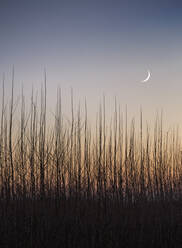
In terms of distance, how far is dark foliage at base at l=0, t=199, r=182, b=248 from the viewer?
2.57 meters

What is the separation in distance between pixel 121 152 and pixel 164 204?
86 centimetres

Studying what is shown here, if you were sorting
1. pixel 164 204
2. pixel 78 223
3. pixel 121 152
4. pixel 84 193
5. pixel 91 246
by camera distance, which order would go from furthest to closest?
pixel 164 204 → pixel 121 152 → pixel 84 193 → pixel 78 223 → pixel 91 246

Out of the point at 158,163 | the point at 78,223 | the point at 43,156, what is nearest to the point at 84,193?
the point at 78,223

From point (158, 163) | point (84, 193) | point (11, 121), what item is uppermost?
point (11, 121)

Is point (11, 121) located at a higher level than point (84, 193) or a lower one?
higher

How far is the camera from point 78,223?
2.77 metres

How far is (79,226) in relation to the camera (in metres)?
2.74

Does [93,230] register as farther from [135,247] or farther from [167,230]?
[167,230]

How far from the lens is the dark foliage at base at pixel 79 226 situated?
8.43ft

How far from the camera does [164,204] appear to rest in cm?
374

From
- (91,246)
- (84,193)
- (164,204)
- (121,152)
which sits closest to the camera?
(91,246)

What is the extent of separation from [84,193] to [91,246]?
0.65 metres

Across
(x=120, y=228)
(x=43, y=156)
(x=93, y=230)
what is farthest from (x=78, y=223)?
(x=43, y=156)

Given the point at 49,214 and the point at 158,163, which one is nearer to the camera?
the point at 49,214
